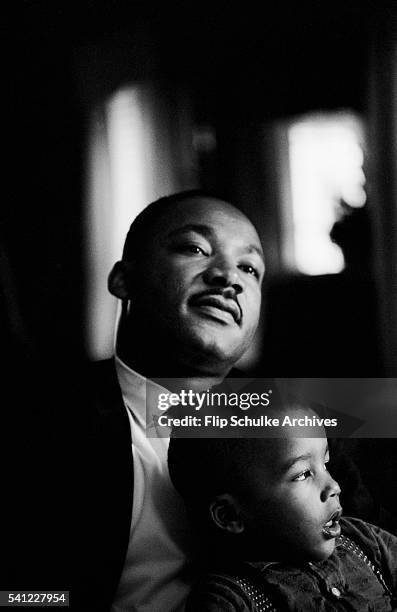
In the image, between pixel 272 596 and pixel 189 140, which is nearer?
pixel 272 596

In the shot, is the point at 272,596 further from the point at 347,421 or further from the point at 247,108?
the point at 247,108

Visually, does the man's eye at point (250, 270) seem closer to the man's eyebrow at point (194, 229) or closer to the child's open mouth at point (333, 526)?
the man's eyebrow at point (194, 229)

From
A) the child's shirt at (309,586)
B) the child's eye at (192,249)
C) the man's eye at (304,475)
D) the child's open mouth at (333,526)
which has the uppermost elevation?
the child's eye at (192,249)

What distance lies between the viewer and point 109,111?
796mm

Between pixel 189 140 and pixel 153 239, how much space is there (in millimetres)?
117

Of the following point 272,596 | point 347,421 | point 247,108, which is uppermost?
point 247,108

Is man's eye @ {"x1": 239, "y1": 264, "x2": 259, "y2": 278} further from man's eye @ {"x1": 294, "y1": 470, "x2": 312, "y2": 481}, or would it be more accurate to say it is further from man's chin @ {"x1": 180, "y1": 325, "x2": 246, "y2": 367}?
man's eye @ {"x1": 294, "y1": 470, "x2": 312, "y2": 481}

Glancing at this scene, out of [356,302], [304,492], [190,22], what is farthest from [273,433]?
[190,22]

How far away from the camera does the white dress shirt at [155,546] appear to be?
2.24 feet

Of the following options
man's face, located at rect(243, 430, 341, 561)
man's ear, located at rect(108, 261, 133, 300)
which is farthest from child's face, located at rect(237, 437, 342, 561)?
man's ear, located at rect(108, 261, 133, 300)

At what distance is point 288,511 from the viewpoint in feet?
2.19

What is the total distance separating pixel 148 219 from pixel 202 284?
3.5 inches

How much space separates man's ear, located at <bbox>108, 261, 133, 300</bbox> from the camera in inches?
29.6

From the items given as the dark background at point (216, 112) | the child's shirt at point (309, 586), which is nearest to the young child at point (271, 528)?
the child's shirt at point (309, 586)
